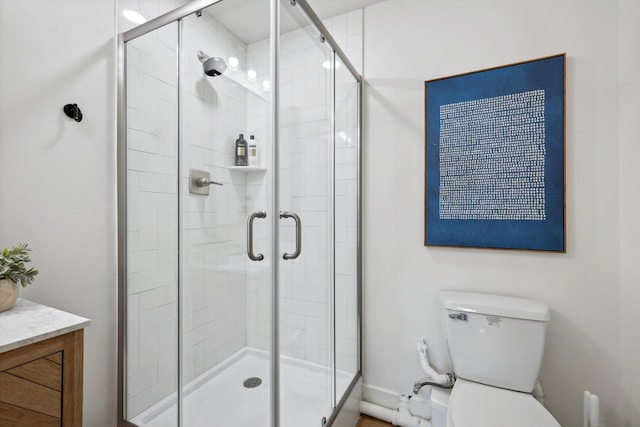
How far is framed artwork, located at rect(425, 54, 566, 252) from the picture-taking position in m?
1.45

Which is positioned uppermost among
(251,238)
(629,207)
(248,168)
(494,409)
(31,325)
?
(248,168)

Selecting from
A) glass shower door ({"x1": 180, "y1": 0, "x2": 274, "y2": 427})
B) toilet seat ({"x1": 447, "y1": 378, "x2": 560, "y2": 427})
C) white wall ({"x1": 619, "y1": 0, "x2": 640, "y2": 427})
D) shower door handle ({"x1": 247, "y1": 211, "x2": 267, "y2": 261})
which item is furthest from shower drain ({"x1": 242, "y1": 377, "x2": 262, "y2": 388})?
white wall ({"x1": 619, "y1": 0, "x2": 640, "y2": 427})

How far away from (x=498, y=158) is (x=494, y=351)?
948mm

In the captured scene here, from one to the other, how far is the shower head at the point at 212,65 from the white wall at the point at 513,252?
1001 millimetres

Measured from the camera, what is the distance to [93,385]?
1363 mm

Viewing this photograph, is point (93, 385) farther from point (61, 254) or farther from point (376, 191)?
point (376, 191)

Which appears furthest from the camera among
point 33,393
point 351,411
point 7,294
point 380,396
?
point 380,396

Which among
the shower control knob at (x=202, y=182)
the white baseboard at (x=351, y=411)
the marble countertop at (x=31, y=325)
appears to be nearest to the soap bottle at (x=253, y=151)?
the shower control knob at (x=202, y=182)

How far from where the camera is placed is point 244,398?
46.7 inches

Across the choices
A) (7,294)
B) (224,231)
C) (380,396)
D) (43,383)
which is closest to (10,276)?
(7,294)

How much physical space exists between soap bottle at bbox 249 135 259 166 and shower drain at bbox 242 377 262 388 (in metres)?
0.84

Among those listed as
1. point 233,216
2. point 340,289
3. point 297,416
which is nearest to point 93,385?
point 297,416

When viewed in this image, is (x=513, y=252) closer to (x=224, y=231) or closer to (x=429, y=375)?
(x=429, y=375)

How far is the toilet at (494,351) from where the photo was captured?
3.99ft
